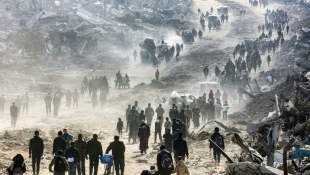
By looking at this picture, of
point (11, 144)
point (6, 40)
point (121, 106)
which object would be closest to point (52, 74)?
point (6, 40)

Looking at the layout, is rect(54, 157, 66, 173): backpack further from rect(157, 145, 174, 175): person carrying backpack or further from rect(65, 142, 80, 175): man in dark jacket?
rect(157, 145, 174, 175): person carrying backpack

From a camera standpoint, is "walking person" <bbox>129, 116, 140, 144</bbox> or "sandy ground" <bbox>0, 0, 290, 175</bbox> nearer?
"sandy ground" <bbox>0, 0, 290, 175</bbox>

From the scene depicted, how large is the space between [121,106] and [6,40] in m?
22.9

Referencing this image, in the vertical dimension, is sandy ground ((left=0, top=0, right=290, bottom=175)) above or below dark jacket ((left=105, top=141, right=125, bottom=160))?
below

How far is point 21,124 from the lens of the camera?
23625 millimetres

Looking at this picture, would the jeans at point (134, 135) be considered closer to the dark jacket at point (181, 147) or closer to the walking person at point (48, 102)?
the dark jacket at point (181, 147)

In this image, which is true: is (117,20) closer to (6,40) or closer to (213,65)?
(6,40)

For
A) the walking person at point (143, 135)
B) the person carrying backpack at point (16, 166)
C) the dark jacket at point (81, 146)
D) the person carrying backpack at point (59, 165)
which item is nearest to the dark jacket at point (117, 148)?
the dark jacket at point (81, 146)

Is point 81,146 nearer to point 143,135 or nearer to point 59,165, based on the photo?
point 59,165

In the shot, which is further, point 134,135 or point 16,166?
point 134,135

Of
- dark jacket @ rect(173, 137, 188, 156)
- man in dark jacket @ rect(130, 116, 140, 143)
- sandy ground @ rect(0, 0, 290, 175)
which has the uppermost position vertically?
dark jacket @ rect(173, 137, 188, 156)

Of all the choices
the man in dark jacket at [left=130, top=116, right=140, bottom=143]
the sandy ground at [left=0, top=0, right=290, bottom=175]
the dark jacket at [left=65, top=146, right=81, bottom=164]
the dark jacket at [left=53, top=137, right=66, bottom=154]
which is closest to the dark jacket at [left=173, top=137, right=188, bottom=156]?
the sandy ground at [left=0, top=0, right=290, bottom=175]

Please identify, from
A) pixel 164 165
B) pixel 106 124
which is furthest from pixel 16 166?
pixel 106 124

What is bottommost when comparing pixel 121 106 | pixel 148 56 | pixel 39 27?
pixel 121 106
